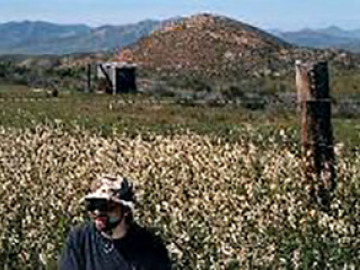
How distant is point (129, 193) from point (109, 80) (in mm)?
35430

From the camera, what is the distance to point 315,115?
1238 centimetres

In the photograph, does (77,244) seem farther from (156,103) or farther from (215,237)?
(156,103)

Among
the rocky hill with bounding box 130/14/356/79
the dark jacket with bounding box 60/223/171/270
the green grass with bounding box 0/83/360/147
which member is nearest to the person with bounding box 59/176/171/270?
the dark jacket with bounding box 60/223/171/270

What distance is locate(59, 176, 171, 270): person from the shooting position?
6.98 metres

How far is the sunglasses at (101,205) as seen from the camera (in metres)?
6.96

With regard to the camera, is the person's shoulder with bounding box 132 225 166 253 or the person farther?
the person's shoulder with bounding box 132 225 166 253

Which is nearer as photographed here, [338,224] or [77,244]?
[77,244]

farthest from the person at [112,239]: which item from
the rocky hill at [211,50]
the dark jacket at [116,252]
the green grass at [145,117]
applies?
the rocky hill at [211,50]

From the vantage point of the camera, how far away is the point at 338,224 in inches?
395

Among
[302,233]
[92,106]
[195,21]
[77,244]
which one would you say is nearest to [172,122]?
[92,106]

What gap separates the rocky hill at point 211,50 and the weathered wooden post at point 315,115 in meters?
60.5

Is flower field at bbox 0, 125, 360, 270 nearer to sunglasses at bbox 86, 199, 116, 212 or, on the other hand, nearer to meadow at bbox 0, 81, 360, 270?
meadow at bbox 0, 81, 360, 270

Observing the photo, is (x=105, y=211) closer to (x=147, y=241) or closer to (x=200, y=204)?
(x=147, y=241)

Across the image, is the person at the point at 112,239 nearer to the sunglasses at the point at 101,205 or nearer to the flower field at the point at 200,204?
the sunglasses at the point at 101,205
